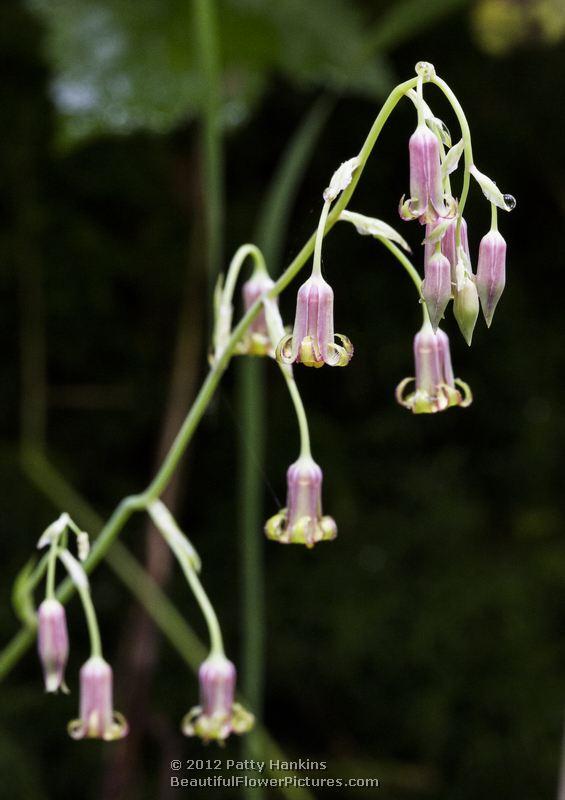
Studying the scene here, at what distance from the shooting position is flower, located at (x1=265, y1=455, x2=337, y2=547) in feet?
2.71

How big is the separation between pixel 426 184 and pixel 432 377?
22 centimetres

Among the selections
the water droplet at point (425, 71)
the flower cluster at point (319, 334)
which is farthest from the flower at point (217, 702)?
the water droplet at point (425, 71)

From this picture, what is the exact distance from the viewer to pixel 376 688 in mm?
1827

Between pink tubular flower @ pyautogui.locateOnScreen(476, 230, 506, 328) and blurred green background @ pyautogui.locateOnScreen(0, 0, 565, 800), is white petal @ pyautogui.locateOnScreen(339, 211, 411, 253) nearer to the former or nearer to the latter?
pink tubular flower @ pyautogui.locateOnScreen(476, 230, 506, 328)

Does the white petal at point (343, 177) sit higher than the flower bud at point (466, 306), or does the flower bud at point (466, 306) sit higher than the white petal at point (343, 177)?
the white petal at point (343, 177)

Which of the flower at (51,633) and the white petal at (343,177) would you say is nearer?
the white petal at (343,177)

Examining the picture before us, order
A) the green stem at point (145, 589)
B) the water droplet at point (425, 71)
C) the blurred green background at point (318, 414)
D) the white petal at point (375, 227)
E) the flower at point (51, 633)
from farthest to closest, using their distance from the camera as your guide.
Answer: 1. the blurred green background at point (318, 414)
2. the green stem at point (145, 589)
3. the flower at point (51, 633)
4. the white petal at point (375, 227)
5. the water droplet at point (425, 71)

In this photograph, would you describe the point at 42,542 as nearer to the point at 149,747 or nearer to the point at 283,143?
the point at 149,747

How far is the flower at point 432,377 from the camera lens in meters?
0.79

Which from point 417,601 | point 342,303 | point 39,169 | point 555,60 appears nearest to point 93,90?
point 39,169

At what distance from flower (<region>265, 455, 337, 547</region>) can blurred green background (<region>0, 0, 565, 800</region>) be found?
2.93 feet

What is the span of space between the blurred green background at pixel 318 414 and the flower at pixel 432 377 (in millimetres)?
915

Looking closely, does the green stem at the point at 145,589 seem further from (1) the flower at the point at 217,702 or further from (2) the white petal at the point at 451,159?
(2) the white petal at the point at 451,159

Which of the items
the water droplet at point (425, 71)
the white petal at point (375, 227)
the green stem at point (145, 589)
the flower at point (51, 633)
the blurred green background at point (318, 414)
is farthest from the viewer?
the blurred green background at point (318, 414)
